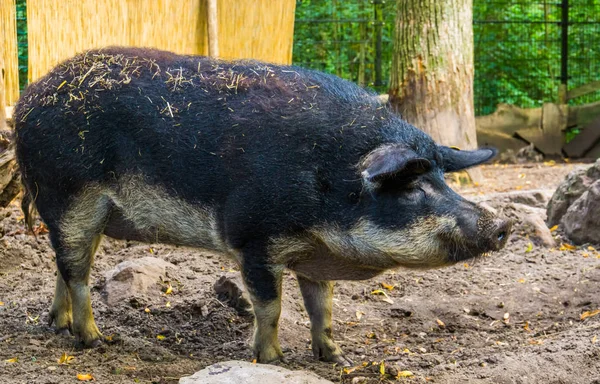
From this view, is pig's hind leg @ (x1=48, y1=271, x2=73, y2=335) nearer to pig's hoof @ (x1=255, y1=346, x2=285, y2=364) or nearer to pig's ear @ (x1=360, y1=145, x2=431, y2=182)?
pig's hoof @ (x1=255, y1=346, x2=285, y2=364)

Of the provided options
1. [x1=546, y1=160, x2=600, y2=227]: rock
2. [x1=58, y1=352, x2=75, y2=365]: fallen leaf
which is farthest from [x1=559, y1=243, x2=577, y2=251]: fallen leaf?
[x1=58, y1=352, x2=75, y2=365]: fallen leaf

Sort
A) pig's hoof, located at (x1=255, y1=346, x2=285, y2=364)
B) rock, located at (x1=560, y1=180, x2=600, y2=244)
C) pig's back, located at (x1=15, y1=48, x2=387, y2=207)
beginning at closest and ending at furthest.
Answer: pig's back, located at (x1=15, y1=48, x2=387, y2=207) < pig's hoof, located at (x1=255, y1=346, x2=285, y2=364) < rock, located at (x1=560, y1=180, x2=600, y2=244)

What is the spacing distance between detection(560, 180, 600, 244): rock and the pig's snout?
316 cm

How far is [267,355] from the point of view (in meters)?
4.84

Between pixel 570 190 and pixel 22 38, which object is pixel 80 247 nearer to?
pixel 570 190

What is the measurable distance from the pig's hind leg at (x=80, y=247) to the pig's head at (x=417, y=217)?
167 cm

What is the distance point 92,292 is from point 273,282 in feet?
6.55

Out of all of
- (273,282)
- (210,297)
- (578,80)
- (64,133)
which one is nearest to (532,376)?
(273,282)

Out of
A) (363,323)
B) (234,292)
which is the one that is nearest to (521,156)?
(363,323)

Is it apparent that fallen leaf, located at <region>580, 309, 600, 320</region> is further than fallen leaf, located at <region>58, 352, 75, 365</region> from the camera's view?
Yes

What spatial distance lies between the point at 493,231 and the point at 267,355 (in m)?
1.50

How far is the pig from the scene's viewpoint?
4.40 metres

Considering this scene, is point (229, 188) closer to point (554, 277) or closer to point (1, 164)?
point (1, 164)

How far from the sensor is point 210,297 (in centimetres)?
602
